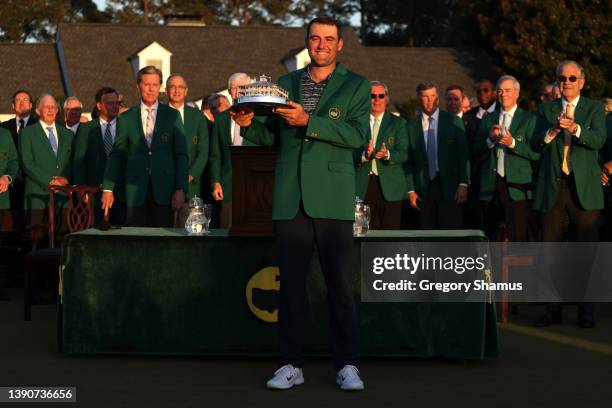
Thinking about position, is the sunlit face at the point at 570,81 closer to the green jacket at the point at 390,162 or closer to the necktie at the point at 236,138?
the green jacket at the point at 390,162

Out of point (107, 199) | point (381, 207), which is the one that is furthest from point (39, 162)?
point (381, 207)

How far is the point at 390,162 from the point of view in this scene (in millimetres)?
12094

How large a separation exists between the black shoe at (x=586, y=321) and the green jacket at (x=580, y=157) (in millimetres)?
887

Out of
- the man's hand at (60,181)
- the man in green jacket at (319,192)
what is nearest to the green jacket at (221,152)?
the man's hand at (60,181)

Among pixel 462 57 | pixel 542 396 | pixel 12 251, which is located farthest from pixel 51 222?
pixel 462 57

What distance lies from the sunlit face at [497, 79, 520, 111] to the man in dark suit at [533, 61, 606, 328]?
0.55 m

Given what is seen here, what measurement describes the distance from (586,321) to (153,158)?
3815 millimetres

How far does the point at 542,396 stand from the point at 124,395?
94.1 inches

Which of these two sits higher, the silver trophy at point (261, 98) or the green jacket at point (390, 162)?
the silver trophy at point (261, 98)

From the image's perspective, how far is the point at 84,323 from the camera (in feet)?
28.9

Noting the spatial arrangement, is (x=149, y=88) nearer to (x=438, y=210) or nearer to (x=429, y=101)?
(x=429, y=101)

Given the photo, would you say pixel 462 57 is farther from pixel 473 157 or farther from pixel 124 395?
pixel 124 395

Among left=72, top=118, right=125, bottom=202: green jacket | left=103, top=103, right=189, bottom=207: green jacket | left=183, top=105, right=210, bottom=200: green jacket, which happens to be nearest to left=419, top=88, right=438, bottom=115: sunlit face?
left=183, top=105, right=210, bottom=200: green jacket

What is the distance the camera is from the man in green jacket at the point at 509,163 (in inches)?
454
